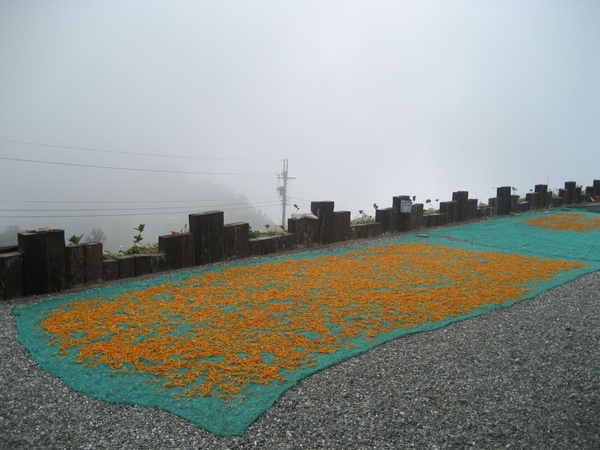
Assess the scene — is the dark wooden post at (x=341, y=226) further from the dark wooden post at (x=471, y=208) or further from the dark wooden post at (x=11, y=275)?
the dark wooden post at (x=11, y=275)

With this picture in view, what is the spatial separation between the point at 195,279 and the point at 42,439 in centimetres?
289

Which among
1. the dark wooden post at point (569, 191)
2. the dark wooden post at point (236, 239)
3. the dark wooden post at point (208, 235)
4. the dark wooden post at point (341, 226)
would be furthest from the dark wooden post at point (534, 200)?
the dark wooden post at point (208, 235)

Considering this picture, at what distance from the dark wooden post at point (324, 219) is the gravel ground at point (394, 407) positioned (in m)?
3.89

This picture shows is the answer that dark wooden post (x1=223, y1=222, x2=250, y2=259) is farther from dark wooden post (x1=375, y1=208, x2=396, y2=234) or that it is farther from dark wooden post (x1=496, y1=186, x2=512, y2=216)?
dark wooden post (x1=496, y1=186, x2=512, y2=216)

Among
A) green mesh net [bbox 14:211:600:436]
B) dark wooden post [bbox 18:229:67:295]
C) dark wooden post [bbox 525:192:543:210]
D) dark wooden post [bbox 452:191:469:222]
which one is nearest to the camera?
green mesh net [bbox 14:211:600:436]

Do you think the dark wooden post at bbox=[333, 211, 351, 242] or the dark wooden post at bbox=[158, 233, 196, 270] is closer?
the dark wooden post at bbox=[158, 233, 196, 270]

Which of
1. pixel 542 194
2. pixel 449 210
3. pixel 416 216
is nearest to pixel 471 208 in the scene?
pixel 449 210

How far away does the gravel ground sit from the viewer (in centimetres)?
235

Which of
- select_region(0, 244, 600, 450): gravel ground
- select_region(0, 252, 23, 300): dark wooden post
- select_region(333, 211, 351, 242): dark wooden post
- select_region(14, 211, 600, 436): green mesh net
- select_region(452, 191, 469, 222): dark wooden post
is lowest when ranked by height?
select_region(0, 244, 600, 450): gravel ground

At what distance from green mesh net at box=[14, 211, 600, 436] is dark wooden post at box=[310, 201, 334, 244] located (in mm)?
758

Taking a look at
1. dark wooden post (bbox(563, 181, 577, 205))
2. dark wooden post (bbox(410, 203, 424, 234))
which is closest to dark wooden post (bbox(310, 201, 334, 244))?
dark wooden post (bbox(410, 203, 424, 234))

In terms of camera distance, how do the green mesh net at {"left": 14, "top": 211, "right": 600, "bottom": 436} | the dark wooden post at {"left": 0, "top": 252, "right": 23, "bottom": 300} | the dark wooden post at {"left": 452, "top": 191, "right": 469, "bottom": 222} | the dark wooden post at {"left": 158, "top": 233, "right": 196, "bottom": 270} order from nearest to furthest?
the green mesh net at {"left": 14, "top": 211, "right": 600, "bottom": 436} < the dark wooden post at {"left": 0, "top": 252, "right": 23, "bottom": 300} < the dark wooden post at {"left": 158, "top": 233, "right": 196, "bottom": 270} < the dark wooden post at {"left": 452, "top": 191, "right": 469, "bottom": 222}

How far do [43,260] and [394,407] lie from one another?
12.1 feet

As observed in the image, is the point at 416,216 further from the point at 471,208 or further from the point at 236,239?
the point at 236,239
